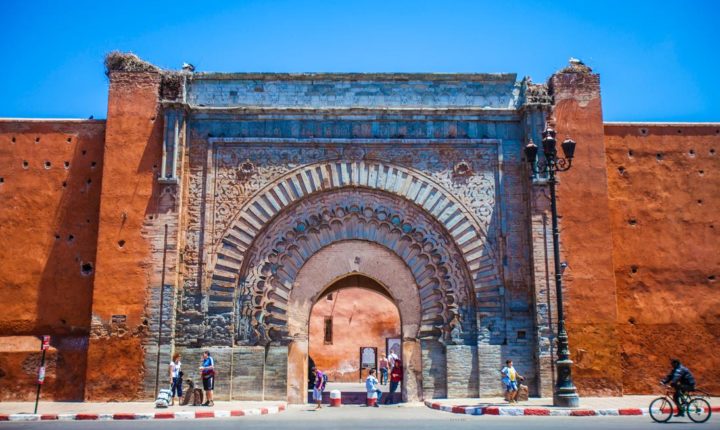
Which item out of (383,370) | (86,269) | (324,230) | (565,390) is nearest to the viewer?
(565,390)

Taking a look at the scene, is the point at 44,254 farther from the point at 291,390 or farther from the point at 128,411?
the point at 291,390

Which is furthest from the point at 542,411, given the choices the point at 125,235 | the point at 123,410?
the point at 125,235

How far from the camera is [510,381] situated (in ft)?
37.6

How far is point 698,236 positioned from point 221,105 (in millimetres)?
9431

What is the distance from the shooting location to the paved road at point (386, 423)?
792 cm

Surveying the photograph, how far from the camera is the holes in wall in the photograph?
42.5 feet

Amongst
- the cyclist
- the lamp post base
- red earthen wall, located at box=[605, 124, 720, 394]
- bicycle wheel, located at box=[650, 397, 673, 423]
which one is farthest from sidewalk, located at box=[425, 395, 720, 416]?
red earthen wall, located at box=[605, 124, 720, 394]

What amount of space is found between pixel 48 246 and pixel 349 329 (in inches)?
501

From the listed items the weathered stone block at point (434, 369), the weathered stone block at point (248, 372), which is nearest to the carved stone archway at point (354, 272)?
the weathered stone block at point (434, 369)

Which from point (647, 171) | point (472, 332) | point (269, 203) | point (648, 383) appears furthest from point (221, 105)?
point (648, 383)

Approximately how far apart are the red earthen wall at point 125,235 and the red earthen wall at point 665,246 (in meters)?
8.66

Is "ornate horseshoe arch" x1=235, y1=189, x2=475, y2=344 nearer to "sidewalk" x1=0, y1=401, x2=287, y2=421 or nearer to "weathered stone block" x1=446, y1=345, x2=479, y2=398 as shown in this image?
"weathered stone block" x1=446, y1=345, x2=479, y2=398

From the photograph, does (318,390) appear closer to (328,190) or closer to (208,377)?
(208,377)

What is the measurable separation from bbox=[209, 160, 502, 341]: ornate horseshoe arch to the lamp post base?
2354 mm
